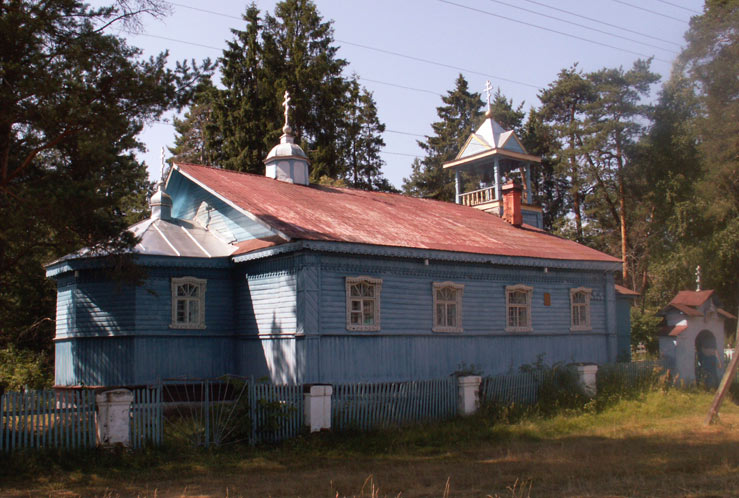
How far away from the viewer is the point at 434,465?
1188cm

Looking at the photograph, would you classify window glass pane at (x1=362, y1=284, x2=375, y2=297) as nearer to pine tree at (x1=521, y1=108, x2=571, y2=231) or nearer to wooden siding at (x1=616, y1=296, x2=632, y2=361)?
wooden siding at (x1=616, y1=296, x2=632, y2=361)

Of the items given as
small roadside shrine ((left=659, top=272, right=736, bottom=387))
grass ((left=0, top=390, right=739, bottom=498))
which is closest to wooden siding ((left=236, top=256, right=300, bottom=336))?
grass ((left=0, top=390, right=739, bottom=498))

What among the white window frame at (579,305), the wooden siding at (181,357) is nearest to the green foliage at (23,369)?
the wooden siding at (181,357)

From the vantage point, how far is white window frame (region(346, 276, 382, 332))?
55.2 feet

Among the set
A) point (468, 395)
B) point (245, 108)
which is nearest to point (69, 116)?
point (468, 395)

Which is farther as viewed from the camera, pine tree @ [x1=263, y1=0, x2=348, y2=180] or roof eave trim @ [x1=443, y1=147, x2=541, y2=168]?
pine tree @ [x1=263, y1=0, x2=348, y2=180]

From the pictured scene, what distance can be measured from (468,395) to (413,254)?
11.8 feet

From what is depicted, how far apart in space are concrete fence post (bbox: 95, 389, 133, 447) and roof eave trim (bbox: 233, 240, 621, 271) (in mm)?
5208

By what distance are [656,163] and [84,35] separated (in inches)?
1347

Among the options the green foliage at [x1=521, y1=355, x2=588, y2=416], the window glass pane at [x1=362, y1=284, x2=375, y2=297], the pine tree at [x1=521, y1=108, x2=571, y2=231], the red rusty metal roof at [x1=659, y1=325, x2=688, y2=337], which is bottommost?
the green foliage at [x1=521, y1=355, x2=588, y2=416]

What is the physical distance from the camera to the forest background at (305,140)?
493 inches

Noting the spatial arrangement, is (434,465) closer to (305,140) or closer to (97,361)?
(97,361)

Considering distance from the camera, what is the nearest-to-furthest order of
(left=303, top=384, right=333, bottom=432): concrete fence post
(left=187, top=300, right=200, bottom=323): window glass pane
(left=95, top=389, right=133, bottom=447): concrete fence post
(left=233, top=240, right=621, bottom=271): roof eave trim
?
(left=95, top=389, right=133, bottom=447): concrete fence post, (left=303, top=384, right=333, bottom=432): concrete fence post, (left=233, top=240, right=621, bottom=271): roof eave trim, (left=187, top=300, right=200, bottom=323): window glass pane

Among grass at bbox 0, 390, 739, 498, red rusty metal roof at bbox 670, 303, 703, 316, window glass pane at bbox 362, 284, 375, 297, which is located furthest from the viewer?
red rusty metal roof at bbox 670, 303, 703, 316
